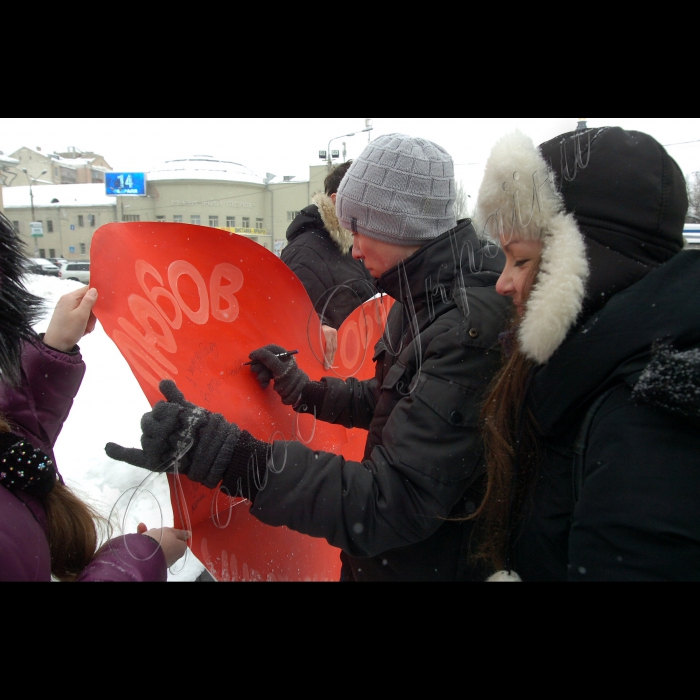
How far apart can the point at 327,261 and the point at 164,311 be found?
5.04ft

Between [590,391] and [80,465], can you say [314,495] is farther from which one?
[80,465]

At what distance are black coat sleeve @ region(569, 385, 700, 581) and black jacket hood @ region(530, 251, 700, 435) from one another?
44 mm

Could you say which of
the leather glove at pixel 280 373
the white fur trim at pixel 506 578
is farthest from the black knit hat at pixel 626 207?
the leather glove at pixel 280 373

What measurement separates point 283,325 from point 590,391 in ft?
3.39

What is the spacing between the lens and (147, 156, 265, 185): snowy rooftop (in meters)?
2.66

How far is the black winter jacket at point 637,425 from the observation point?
0.62 metres

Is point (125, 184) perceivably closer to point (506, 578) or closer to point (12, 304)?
point (12, 304)

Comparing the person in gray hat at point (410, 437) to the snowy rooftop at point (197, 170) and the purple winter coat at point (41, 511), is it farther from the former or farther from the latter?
the snowy rooftop at point (197, 170)

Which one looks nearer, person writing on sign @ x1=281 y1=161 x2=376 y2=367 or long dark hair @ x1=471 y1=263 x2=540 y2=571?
long dark hair @ x1=471 y1=263 x2=540 y2=571

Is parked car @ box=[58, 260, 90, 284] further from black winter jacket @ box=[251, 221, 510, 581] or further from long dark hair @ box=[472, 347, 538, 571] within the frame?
long dark hair @ box=[472, 347, 538, 571]

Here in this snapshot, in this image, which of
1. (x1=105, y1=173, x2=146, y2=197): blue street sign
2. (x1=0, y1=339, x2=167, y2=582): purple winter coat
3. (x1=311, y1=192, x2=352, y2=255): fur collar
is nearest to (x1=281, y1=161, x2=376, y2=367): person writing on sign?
(x1=311, y1=192, x2=352, y2=255): fur collar

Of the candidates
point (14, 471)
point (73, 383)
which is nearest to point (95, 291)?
point (73, 383)

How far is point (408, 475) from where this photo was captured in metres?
0.95

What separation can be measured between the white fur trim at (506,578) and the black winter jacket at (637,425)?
169mm
